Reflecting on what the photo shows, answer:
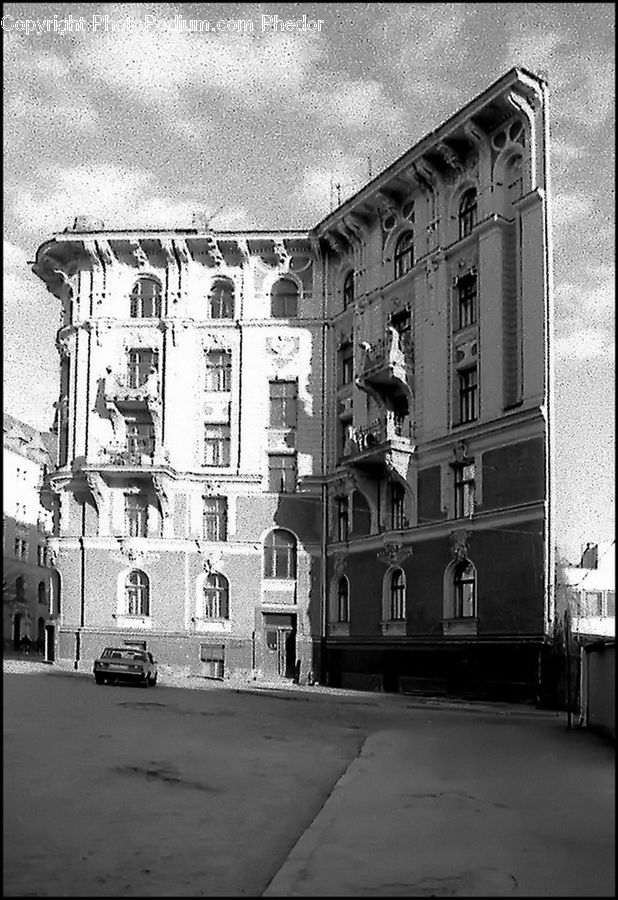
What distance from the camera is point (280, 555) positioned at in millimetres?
46750

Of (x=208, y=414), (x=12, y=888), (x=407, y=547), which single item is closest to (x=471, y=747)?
(x=12, y=888)

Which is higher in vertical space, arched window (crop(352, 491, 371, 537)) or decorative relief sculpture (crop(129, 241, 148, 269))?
decorative relief sculpture (crop(129, 241, 148, 269))

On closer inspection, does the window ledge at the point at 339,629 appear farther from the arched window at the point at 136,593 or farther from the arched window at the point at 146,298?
Answer: the arched window at the point at 146,298

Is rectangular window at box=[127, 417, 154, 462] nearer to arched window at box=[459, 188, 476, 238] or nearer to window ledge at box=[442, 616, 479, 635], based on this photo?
window ledge at box=[442, 616, 479, 635]

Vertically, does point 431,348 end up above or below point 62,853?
above

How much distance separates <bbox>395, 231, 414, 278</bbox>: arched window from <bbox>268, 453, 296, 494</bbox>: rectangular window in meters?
9.83

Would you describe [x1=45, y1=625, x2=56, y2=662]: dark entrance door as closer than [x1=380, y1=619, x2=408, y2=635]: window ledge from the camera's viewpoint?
No

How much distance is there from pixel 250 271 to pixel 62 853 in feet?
138

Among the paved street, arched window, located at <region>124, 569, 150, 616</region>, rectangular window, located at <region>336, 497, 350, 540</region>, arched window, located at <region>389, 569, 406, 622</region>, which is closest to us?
the paved street

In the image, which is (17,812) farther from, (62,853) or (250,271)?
(250,271)

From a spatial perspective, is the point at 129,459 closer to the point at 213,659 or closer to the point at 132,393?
the point at 132,393

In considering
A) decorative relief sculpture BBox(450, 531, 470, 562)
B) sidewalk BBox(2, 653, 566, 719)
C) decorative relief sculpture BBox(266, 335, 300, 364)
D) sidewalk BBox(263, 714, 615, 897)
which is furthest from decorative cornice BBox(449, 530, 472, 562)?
sidewalk BBox(263, 714, 615, 897)

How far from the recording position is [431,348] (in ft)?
131

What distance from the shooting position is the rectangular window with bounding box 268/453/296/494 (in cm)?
4694
